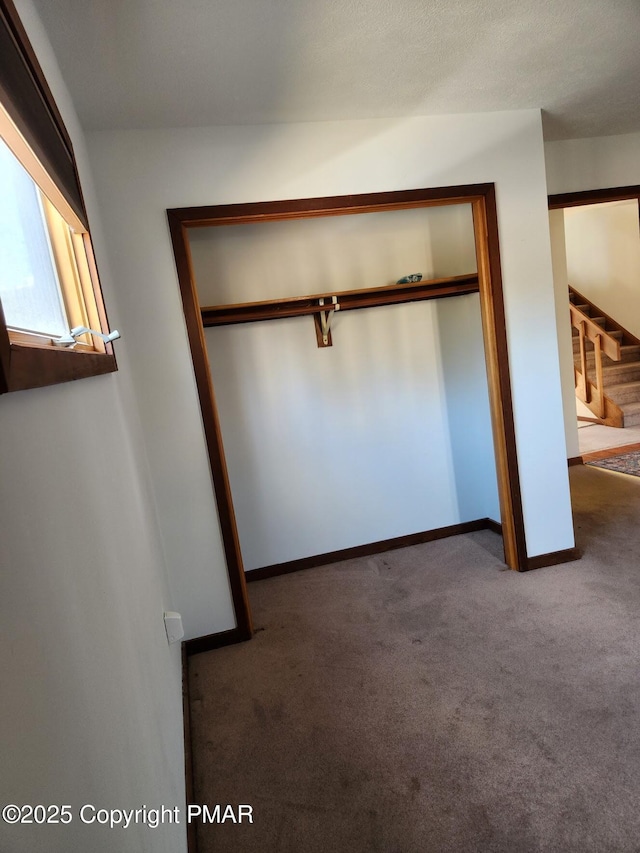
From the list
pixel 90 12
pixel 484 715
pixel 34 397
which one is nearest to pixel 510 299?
pixel 484 715

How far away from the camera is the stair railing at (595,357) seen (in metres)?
5.85

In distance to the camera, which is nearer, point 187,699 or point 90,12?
point 90,12

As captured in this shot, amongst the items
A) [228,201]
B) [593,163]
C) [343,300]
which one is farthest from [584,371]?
[228,201]

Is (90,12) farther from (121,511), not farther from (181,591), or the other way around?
(181,591)

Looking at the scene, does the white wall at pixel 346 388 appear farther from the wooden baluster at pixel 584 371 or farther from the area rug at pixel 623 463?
the wooden baluster at pixel 584 371

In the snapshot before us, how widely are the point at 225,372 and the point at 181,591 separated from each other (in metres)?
1.27

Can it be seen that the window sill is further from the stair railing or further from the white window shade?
the stair railing

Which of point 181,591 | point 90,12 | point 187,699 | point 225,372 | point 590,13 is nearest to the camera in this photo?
point 90,12

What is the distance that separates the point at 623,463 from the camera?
4.39m

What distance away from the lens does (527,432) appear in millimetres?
2732

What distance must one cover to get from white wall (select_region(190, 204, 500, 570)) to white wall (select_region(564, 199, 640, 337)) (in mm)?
4497

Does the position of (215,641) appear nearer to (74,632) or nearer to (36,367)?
(74,632)

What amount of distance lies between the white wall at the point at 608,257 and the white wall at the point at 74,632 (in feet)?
23.0

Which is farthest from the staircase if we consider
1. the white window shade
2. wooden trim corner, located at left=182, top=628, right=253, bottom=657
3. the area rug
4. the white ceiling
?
the white window shade
